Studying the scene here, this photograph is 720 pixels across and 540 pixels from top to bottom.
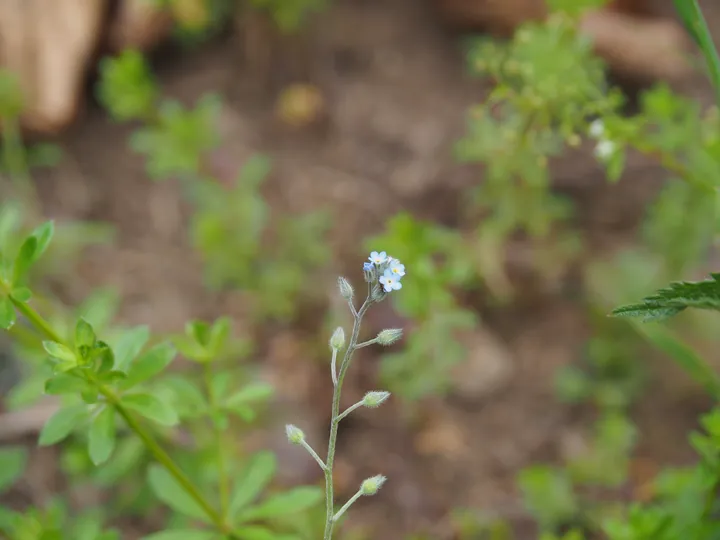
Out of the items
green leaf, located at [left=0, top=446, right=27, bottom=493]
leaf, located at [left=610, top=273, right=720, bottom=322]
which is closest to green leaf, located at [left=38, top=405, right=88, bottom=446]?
green leaf, located at [left=0, top=446, right=27, bottom=493]

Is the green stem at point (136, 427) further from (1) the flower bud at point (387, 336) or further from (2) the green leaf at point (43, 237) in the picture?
(1) the flower bud at point (387, 336)

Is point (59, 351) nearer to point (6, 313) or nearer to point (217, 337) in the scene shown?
point (6, 313)

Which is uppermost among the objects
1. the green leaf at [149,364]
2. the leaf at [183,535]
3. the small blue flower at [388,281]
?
the small blue flower at [388,281]

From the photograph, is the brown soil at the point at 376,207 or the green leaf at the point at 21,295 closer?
the green leaf at the point at 21,295

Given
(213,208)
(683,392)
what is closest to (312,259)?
(213,208)

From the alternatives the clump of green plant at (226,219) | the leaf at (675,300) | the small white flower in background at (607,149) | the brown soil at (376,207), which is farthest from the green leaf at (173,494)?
the small white flower in background at (607,149)

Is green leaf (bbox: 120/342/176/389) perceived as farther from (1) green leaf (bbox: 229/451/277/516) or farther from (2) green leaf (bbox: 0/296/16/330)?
(1) green leaf (bbox: 229/451/277/516)
